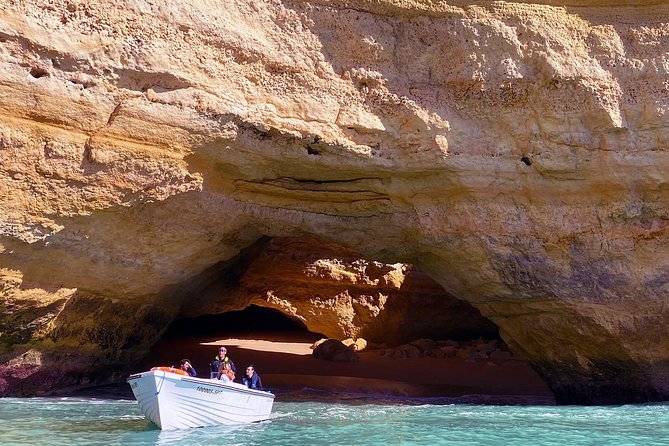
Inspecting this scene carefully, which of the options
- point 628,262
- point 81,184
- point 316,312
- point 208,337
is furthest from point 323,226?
point 208,337

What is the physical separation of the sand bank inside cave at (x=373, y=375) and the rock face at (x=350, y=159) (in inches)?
107

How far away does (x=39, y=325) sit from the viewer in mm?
9891

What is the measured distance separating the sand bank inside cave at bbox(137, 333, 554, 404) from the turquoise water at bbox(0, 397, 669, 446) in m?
2.49

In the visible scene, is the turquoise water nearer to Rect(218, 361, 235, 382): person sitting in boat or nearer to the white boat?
the white boat

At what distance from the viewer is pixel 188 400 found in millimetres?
8172

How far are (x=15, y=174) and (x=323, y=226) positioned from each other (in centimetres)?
411

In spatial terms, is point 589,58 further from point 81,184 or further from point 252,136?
point 81,184

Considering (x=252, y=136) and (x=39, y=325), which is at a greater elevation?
(x=252, y=136)

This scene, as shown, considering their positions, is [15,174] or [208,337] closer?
[15,174]

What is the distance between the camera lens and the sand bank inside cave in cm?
1315

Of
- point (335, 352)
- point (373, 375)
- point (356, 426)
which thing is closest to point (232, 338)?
point (335, 352)

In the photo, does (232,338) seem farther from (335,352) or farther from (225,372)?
(225,372)

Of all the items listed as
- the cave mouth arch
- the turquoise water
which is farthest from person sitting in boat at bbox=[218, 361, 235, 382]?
the cave mouth arch

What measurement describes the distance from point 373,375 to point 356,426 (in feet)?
21.0
